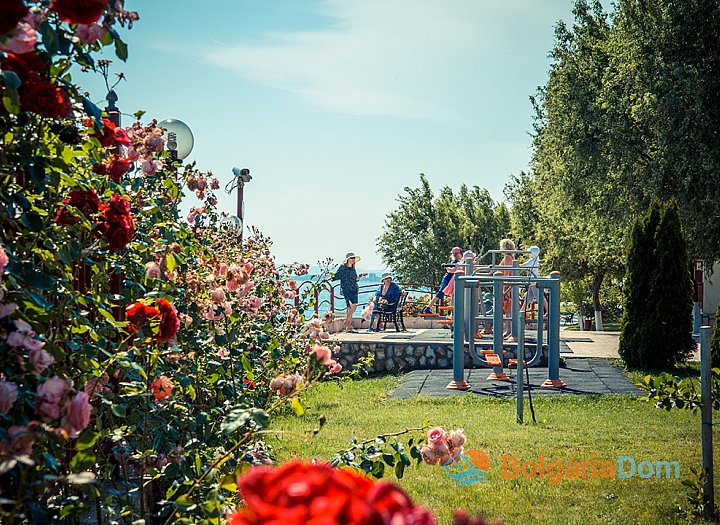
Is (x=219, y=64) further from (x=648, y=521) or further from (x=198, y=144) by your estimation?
(x=648, y=521)

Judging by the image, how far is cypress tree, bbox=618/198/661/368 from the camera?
10438mm

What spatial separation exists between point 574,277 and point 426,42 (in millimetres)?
18157

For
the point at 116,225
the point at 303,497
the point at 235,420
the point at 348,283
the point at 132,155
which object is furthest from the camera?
the point at 348,283

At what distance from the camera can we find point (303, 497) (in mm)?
661

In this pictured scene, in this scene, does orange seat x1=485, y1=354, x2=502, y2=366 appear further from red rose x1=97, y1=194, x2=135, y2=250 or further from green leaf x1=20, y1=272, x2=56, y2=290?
green leaf x1=20, y1=272, x2=56, y2=290

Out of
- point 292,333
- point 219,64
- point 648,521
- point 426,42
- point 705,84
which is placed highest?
point 705,84

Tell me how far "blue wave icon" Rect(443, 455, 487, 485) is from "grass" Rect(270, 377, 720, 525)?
7 centimetres

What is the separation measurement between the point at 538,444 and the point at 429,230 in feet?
111

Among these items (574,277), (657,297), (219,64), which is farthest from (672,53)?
(219,64)

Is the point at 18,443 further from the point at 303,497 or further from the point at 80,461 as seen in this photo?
the point at 303,497

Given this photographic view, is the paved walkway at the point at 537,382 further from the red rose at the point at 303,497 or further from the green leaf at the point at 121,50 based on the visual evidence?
the red rose at the point at 303,497

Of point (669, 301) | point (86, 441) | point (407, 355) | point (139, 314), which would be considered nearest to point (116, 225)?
point (139, 314)

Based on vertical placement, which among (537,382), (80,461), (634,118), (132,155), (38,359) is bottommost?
(537,382)

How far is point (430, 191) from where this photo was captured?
40219 millimetres
